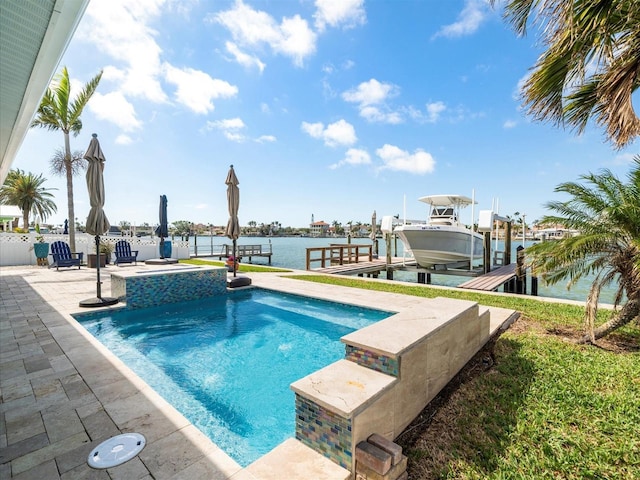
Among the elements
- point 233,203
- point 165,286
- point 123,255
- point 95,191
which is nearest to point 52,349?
point 165,286

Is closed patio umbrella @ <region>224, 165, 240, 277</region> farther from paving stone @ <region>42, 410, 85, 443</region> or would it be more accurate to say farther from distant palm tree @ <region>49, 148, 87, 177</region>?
distant palm tree @ <region>49, 148, 87, 177</region>

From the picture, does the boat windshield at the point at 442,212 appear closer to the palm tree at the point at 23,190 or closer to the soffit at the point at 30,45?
the soffit at the point at 30,45

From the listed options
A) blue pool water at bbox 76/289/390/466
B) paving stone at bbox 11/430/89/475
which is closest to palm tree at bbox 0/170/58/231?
blue pool water at bbox 76/289/390/466

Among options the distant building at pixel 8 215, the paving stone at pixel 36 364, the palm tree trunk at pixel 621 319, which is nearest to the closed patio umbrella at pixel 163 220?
the paving stone at pixel 36 364

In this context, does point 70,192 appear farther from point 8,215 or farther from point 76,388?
point 76,388

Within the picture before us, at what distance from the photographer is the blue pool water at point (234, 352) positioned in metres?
3.06

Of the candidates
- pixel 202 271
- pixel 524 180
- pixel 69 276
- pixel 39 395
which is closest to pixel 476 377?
pixel 39 395

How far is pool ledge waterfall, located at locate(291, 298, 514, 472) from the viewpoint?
6.23ft

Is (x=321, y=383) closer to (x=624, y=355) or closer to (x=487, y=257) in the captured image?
(x=624, y=355)

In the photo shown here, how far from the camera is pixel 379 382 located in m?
2.20

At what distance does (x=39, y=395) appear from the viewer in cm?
274

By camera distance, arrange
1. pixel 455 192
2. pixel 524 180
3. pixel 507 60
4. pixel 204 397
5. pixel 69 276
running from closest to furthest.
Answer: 1. pixel 204 397
2. pixel 507 60
3. pixel 69 276
4. pixel 455 192
5. pixel 524 180

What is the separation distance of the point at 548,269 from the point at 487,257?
10.1 meters

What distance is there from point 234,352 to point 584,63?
20.6ft
